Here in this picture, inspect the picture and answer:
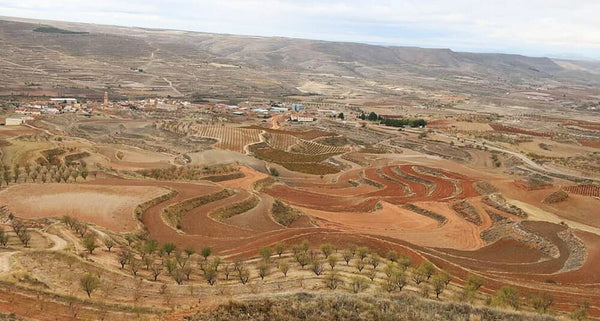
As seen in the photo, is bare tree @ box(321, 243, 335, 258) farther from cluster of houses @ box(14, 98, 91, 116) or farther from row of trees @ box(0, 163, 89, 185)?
cluster of houses @ box(14, 98, 91, 116)

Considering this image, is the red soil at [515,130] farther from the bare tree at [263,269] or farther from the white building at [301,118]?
the bare tree at [263,269]

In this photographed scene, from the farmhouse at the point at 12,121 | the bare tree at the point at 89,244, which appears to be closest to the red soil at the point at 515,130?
the farmhouse at the point at 12,121

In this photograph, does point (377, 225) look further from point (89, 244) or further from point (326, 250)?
point (89, 244)

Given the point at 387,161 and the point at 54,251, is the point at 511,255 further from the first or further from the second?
the point at 387,161

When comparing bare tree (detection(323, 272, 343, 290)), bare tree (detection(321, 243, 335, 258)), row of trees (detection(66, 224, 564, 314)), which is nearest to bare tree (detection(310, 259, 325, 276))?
row of trees (detection(66, 224, 564, 314))

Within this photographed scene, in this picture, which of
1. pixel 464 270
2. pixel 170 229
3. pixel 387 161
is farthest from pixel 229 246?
pixel 387 161

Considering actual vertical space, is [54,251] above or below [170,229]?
above

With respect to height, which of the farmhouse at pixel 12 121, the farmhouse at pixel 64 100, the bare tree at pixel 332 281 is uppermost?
the bare tree at pixel 332 281

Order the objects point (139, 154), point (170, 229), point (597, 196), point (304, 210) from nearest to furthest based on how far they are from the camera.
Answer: point (170, 229) < point (304, 210) < point (597, 196) < point (139, 154)

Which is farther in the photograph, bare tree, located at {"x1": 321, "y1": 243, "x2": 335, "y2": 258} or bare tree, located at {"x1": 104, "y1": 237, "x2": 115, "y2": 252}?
bare tree, located at {"x1": 321, "y1": 243, "x2": 335, "y2": 258}

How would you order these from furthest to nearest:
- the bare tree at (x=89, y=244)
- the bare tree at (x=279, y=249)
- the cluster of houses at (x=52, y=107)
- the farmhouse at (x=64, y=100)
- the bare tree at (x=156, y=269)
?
1. the farmhouse at (x=64, y=100)
2. the cluster of houses at (x=52, y=107)
3. the bare tree at (x=279, y=249)
4. the bare tree at (x=89, y=244)
5. the bare tree at (x=156, y=269)

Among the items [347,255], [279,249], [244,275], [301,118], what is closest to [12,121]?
[301,118]
